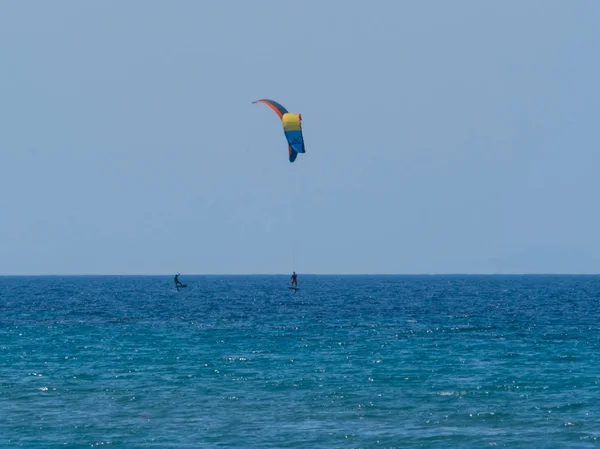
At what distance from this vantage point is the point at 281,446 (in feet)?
96.4

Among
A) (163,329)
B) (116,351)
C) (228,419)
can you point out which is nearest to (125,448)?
(228,419)

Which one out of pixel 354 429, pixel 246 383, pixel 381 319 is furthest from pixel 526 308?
pixel 354 429

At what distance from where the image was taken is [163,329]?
69.6 meters

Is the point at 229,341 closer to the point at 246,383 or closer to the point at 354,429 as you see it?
the point at 246,383

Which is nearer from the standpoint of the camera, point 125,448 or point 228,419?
point 125,448

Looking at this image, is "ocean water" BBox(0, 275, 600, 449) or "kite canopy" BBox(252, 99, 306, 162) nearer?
"ocean water" BBox(0, 275, 600, 449)

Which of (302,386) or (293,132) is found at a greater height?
(293,132)

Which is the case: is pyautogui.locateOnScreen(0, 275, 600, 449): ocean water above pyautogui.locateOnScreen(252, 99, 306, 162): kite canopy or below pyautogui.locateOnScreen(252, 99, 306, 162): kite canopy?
below

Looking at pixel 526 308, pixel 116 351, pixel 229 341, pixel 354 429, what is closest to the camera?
pixel 354 429

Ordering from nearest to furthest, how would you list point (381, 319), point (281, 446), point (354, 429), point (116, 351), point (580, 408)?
1. point (281, 446)
2. point (354, 429)
3. point (580, 408)
4. point (116, 351)
5. point (381, 319)

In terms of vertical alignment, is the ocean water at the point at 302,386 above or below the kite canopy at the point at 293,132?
below

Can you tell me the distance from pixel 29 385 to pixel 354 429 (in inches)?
658

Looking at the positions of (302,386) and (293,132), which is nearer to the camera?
(302,386)

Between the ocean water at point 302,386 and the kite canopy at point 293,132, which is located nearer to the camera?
the ocean water at point 302,386
